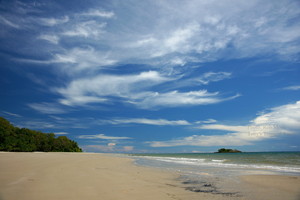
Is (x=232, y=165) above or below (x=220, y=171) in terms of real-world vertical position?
below

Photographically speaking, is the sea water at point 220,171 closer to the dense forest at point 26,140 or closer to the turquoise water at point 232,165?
the turquoise water at point 232,165

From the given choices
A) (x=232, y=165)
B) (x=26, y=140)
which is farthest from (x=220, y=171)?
(x=26, y=140)

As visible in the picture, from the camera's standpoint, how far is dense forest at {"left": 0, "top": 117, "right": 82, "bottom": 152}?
2051 inches

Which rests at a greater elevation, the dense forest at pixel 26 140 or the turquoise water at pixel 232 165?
the dense forest at pixel 26 140

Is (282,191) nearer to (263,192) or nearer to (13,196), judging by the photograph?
(263,192)

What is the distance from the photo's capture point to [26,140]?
60625mm

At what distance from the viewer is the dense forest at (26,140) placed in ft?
171

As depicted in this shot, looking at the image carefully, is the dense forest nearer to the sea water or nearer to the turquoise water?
the turquoise water

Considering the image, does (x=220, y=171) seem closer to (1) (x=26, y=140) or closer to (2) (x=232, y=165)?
(2) (x=232, y=165)

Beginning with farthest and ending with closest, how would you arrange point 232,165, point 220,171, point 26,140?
point 26,140
point 232,165
point 220,171

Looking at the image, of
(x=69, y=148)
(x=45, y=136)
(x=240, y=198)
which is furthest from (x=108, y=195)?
(x=69, y=148)

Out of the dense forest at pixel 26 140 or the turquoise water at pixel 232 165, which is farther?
the dense forest at pixel 26 140

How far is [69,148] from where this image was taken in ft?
295

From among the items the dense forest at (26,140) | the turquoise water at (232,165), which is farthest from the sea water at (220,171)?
the dense forest at (26,140)
